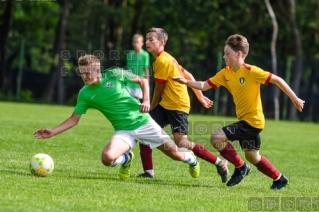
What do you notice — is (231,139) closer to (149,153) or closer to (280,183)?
(280,183)

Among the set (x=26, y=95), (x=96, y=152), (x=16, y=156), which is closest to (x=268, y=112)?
(x=26, y=95)

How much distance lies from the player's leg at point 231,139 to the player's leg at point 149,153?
41.9 inches

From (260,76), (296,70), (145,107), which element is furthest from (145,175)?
(296,70)

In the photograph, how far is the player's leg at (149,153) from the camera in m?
8.76

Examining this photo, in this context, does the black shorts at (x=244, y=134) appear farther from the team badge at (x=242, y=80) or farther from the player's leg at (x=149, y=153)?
the player's leg at (x=149, y=153)

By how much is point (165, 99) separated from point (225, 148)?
3.97ft

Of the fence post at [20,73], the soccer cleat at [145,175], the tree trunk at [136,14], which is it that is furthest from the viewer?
the tree trunk at [136,14]

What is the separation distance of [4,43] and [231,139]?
24.5 meters

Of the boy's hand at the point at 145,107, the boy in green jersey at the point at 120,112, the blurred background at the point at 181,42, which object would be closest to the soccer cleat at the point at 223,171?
the boy in green jersey at the point at 120,112

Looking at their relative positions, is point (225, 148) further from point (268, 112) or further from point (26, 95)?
point (26, 95)

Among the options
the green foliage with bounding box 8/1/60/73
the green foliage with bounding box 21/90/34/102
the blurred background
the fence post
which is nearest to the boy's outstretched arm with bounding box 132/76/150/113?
the blurred background

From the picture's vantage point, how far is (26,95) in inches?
1163

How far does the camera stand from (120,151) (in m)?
7.89

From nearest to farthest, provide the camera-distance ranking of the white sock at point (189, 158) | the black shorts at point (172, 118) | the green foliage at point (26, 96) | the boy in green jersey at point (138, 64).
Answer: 1. the white sock at point (189, 158)
2. the black shorts at point (172, 118)
3. the boy in green jersey at point (138, 64)
4. the green foliage at point (26, 96)
